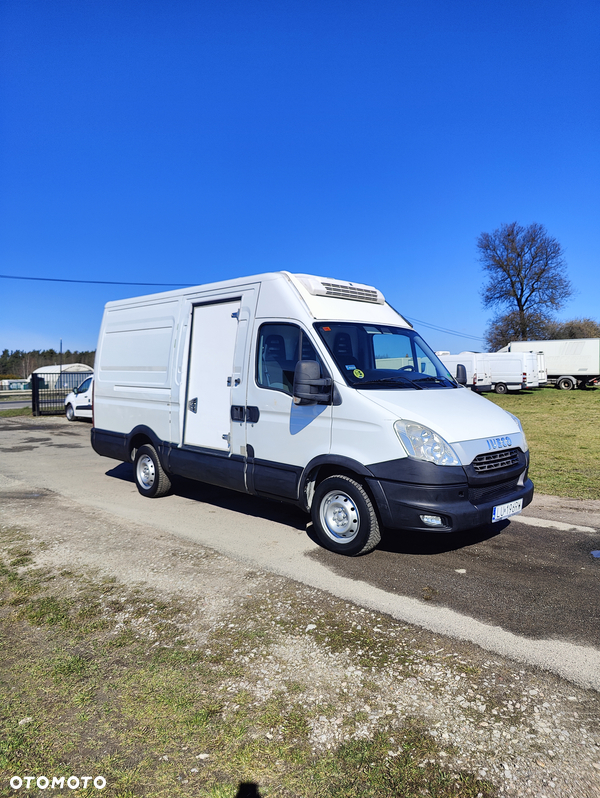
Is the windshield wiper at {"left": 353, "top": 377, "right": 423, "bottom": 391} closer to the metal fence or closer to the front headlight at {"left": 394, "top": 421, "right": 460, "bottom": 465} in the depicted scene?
the front headlight at {"left": 394, "top": 421, "right": 460, "bottom": 465}

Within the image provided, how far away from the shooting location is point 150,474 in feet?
25.2

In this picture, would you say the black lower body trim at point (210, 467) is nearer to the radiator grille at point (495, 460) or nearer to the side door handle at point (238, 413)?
the side door handle at point (238, 413)

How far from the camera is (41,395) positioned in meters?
23.5

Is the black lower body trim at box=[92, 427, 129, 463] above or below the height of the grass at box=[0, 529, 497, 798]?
above

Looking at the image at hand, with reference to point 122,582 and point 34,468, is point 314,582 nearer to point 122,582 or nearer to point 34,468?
point 122,582

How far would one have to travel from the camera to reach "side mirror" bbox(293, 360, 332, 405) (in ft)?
16.9

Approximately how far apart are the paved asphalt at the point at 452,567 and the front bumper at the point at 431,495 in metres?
0.47

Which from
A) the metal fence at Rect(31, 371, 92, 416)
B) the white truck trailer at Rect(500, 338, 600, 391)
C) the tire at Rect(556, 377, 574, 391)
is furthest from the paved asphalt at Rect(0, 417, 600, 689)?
the tire at Rect(556, 377, 574, 391)

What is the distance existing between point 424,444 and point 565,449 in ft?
29.6

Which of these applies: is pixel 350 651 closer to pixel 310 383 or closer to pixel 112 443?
pixel 310 383

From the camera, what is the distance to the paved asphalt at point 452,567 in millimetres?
3609

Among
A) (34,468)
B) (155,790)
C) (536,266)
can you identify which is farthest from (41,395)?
(536,266)

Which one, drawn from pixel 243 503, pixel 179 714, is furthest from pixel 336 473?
pixel 179 714

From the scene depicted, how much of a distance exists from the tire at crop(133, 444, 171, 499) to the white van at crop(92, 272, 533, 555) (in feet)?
0.09
